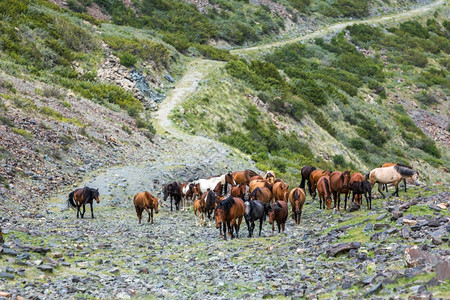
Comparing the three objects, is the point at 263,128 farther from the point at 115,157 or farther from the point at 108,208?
the point at 108,208

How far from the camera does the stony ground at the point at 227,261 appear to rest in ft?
29.1

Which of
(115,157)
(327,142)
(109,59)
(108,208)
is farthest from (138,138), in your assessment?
(327,142)

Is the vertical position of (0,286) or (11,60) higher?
(11,60)

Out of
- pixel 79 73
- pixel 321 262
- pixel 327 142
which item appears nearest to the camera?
pixel 321 262

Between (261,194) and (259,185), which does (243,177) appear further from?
(261,194)

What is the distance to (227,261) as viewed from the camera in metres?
12.2

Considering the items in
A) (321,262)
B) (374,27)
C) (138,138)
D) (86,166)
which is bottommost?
(321,262)

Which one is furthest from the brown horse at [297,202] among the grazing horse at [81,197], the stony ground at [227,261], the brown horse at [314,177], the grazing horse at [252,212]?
the grazing horse at [81,197]

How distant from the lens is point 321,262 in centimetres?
1097

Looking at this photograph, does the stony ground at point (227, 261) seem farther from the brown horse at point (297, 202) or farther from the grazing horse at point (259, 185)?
the grazing horse at point (259, 185)

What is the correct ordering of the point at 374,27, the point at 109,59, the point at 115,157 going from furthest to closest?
1. the point at 374,27
2. the point at 109,59
3. the point at 115,157

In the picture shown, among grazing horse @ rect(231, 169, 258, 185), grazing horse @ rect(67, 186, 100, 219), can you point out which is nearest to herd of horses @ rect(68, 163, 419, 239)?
grazing horse @ rect(67, 186, 100, 219)

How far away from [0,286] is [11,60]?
28628mm

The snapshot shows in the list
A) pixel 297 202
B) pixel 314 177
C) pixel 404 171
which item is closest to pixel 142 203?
pixel 297 202
